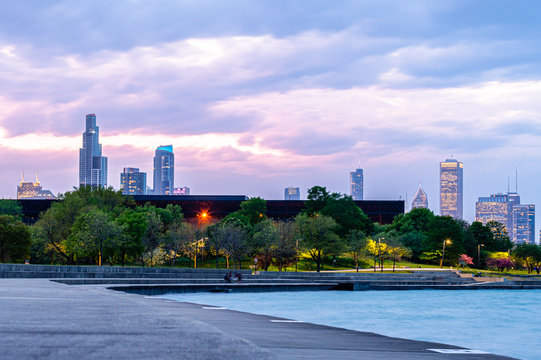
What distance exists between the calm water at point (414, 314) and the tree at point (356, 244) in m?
36.0

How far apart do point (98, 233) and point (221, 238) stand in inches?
996

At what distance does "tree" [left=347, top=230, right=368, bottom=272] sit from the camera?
4240 inches

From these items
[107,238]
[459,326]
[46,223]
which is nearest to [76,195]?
[46,223]

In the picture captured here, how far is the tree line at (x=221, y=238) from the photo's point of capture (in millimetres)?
79875

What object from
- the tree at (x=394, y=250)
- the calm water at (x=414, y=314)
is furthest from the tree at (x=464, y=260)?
the calm water at (x=414, y=314)

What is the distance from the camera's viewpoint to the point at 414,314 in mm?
47969

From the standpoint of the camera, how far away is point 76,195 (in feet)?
319

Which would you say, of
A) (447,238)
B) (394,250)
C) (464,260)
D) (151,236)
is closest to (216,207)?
(394,250)

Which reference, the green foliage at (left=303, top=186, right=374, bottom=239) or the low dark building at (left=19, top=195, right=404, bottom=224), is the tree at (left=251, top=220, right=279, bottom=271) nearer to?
the green foliage at (left=303, top=186, right=374, bottom=239)

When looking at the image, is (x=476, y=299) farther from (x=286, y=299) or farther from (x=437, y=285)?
(x=286, y=299)

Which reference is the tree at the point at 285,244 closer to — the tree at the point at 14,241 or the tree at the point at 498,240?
the tree at the point at 14,241

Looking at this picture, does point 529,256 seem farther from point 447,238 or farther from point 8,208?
point 8,208

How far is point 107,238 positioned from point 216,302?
1317 inches

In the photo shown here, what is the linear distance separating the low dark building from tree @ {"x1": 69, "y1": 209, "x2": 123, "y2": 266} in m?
76.2
